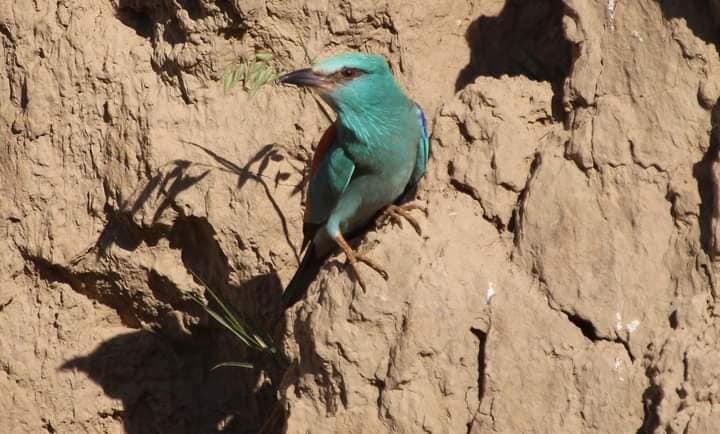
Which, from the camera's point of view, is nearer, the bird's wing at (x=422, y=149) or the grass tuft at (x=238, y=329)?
the bird's wing at (x=422, y=149)

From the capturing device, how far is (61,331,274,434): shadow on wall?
4.73 meters

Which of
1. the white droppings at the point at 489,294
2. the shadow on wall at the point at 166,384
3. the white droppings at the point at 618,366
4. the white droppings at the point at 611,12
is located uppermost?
the white droppings at the point at 611,12

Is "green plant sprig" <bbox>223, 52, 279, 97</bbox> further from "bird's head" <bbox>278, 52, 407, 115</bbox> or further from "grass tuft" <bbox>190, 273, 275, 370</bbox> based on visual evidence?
"grass tuft" <bbox>190, 273, 275, 370</bbox>

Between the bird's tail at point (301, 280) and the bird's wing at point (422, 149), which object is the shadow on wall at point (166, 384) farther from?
the bird's wing at point (422, 149)

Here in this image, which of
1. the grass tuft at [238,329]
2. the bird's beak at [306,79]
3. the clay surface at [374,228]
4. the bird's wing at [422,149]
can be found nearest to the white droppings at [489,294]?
the clay surface at [374,228]

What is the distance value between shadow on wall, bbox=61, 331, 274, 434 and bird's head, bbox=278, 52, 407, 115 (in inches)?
48.2

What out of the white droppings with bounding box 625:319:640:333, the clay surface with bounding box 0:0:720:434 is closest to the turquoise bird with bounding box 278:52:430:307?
the clay surface with bounding box 0:0:720:434

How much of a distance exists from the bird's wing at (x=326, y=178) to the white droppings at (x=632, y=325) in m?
1.08

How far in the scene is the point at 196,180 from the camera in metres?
4.38

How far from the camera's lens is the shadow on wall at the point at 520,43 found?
13.5ft

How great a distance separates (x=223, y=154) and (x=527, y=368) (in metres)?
1.52

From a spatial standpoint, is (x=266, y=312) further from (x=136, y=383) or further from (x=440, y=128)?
(x=440, y=128)

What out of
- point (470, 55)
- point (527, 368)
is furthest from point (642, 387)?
point (470, 55)

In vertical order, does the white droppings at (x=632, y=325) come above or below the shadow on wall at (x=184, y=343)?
above
